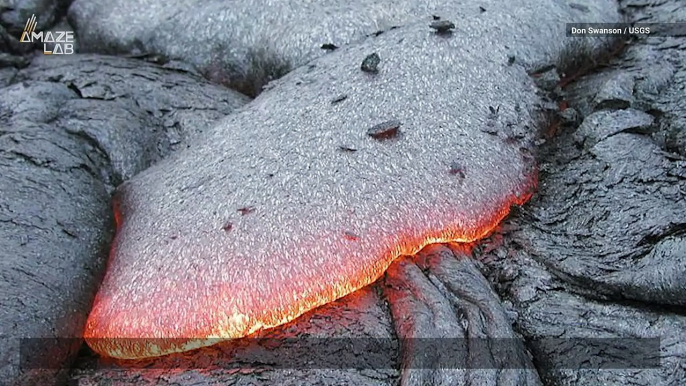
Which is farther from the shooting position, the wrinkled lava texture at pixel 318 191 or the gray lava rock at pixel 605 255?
the wrinkled lava texture at pixel 318 191

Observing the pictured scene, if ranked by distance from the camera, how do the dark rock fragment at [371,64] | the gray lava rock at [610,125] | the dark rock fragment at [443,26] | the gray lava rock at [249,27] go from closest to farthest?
the gray lava rock at [610,125] → the dark rock fragment at [371,64] → the dark rock fragment at [443,26] → the gray lava rock at [249,27]

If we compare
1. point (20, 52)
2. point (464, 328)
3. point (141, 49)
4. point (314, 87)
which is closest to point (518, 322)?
point (464, 328)

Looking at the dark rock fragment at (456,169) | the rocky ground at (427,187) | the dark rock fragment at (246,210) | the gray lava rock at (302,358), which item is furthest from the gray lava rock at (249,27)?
the gray lava rock at (302,358)

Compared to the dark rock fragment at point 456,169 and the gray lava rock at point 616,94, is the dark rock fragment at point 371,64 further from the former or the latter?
the gray lava rock at point 616,94

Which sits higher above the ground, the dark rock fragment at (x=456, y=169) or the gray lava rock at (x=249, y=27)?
the gray lava rock at (x=249, y=27)

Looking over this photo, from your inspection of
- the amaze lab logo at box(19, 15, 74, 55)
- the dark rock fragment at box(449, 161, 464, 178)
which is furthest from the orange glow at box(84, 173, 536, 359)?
the amaze lab logo at box(19, 15, 74, 55)

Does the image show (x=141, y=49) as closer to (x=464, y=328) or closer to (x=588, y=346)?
(x=464, y=328)

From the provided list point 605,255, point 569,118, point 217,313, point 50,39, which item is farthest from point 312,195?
point 50,39

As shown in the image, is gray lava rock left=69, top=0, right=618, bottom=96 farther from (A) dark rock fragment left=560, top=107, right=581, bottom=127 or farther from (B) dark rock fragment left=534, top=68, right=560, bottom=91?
(A) dark rock fragment left=560, top=107, right=581, bottom=127
